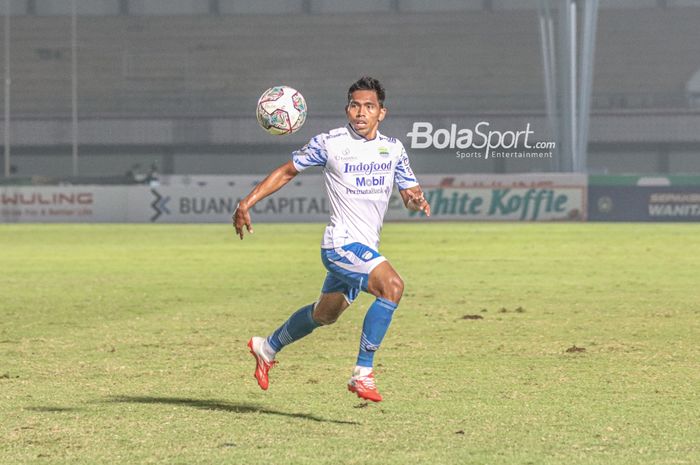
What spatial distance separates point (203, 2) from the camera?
6844 centimetres

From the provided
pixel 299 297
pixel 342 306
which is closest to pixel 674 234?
pixel 299 297

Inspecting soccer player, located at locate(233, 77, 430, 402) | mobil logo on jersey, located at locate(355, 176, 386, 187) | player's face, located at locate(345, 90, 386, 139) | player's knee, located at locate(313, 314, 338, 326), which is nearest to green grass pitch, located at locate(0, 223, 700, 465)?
player's knee, located at locate(313, 314, 338, 326)

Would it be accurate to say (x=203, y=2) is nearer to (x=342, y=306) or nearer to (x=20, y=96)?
(x=20, y=96)

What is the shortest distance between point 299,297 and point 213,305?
1.41 m

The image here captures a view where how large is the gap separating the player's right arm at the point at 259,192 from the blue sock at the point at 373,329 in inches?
35.0

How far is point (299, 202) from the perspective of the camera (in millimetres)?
42562

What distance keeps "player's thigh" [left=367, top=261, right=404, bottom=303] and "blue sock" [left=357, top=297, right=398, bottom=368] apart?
0.16ft

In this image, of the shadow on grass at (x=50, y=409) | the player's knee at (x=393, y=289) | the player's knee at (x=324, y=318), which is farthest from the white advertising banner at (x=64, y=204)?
the player's knee at (x=393, y=289)

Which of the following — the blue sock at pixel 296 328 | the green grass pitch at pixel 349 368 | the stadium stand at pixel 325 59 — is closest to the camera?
the green grass pitch at pixel 349 368

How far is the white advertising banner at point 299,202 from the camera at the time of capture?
42344 millimetres

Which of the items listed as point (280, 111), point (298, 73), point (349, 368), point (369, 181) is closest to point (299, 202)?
point (298, 73)

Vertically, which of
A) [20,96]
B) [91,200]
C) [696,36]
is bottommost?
[91,200]

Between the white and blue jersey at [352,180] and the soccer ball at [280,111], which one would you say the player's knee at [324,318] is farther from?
the soccer ball at [280,111]

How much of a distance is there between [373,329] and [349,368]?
2.56 meters
